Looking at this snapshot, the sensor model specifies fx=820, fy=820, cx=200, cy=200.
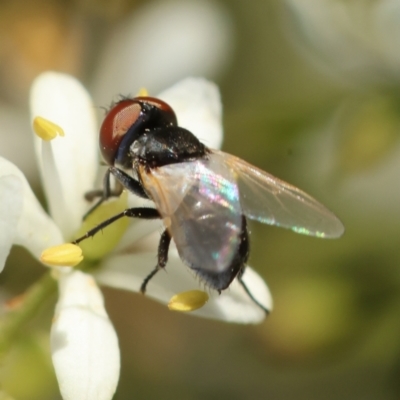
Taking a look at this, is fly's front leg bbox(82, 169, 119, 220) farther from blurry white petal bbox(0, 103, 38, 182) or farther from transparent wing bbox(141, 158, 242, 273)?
blurry white petal bbox(0, 103, 38, 182)

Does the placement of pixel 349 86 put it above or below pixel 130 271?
above

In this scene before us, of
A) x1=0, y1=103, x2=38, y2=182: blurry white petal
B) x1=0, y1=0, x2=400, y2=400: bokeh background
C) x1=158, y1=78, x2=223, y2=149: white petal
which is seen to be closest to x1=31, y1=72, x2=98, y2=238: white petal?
x1=158, y1=78, x2=223, y2=149: white petal

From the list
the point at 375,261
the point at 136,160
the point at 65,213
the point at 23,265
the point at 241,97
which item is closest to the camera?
the point at 136,160

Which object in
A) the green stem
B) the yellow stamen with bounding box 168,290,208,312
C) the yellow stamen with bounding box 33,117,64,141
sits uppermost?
the yellow stamen with bounding box 33,117,64,141

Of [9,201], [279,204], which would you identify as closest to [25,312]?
[9,201]


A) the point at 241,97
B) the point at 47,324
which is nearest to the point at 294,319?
the point at 47,324

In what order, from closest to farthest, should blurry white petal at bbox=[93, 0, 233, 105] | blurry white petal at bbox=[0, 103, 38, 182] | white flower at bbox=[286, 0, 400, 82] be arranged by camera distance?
1. white flower at bbox=[286, 0, 400, 82]
2. blurry white petal at bbox=[0, 103, 38, 182]
3. blurry white petal at bbox=[93, 0, 233, 105]

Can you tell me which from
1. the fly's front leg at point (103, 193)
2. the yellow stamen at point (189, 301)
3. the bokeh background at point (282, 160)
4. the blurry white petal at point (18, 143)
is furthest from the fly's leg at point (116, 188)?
the blurry white petal at point (18, 143)

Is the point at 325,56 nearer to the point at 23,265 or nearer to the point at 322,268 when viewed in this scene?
the point at 322,268
